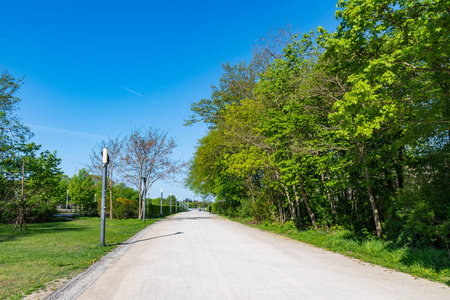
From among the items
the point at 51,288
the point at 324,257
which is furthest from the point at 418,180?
the point at 51,288

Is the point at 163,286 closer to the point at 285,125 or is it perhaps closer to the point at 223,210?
the point at 285,125

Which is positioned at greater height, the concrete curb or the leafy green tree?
the leafy green tree

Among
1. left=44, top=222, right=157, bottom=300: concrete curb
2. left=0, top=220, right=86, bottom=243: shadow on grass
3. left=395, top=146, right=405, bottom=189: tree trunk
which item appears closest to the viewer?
left=44, top=222, right=157, bottom=300: concrete curb

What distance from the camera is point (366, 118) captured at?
613cm

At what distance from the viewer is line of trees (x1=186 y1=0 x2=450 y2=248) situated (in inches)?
229

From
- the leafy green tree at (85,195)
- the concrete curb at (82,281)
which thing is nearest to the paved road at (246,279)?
the concrete curb at (82,281)

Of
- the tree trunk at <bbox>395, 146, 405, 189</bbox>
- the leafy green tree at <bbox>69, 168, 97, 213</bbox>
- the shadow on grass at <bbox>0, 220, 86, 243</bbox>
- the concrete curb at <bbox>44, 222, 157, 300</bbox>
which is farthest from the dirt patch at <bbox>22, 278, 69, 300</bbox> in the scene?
the leafy green tree at <bbox>69, 168, 97, 213</bbox>

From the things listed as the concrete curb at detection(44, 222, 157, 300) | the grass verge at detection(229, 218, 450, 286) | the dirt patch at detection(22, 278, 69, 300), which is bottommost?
the grass verge at detection(229, 218, 450, 286)

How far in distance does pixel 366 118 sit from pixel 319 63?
15.0ft

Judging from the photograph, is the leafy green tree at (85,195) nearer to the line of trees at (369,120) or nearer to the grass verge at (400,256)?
the line of trees at (369,120)

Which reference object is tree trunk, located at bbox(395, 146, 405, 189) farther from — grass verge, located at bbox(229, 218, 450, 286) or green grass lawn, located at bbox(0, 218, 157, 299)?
green grass lawn, located at bbox(0, 218, 157, 299)

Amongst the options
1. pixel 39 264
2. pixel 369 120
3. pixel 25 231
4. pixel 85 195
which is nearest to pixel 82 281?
pixel 39 264

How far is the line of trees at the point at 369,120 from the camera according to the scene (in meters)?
5.83

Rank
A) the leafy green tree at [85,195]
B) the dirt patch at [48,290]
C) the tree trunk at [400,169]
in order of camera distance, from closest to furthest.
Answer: the dirt patch at [48,290]
the tree trunk at [400,169]
the leafy green tree at [85,195]
